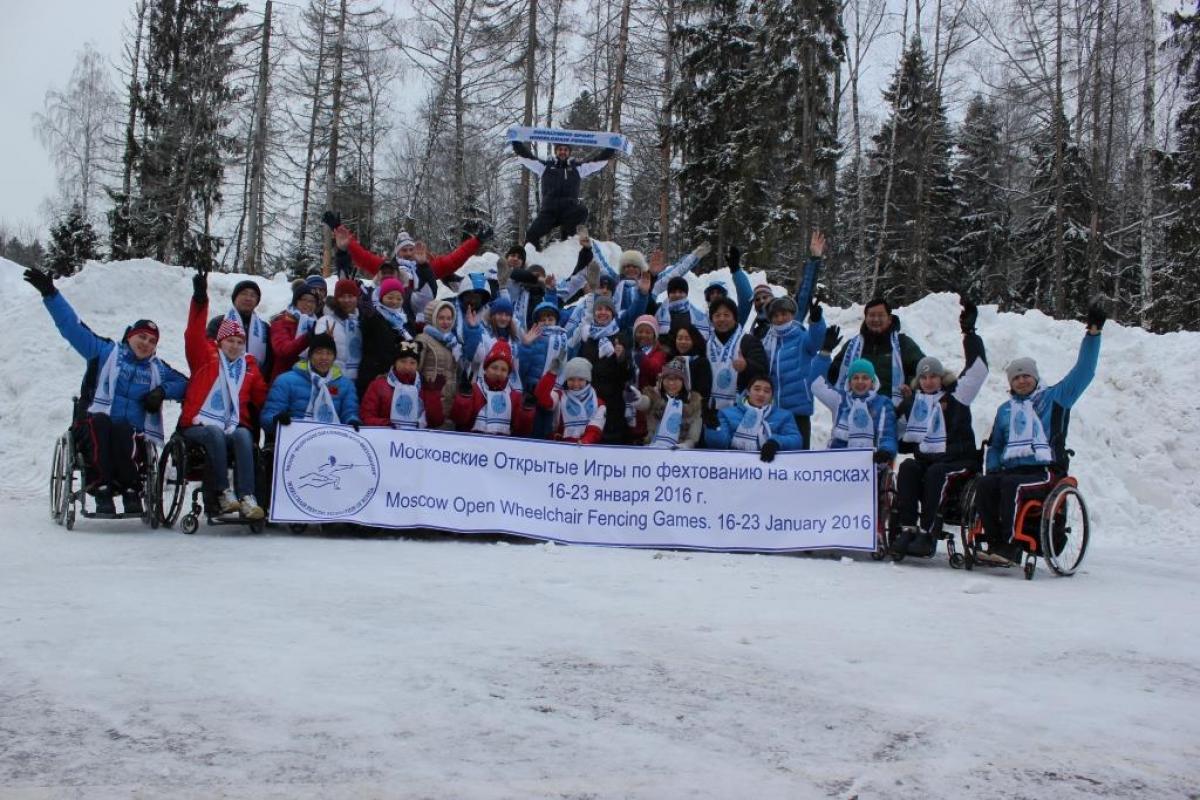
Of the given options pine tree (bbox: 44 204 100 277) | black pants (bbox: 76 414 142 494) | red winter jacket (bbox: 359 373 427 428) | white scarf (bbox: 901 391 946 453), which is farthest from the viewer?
pine tree (bbox: 44 204 100 277)

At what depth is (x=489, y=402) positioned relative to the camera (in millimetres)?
7711

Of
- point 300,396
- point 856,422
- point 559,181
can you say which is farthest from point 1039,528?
point 559,181

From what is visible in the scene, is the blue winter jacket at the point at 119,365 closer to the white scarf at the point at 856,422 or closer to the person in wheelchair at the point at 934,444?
the white scarf at the point at 856,422

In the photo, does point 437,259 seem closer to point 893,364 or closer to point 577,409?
point 577,409

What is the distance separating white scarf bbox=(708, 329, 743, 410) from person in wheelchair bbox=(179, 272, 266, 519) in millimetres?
3635

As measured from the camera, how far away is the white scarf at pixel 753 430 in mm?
7544

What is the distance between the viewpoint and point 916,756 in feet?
9.75

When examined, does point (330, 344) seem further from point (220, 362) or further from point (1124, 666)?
point (1124, 666)

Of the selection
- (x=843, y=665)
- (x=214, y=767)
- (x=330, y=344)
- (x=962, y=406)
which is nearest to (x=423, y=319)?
(x=330, y=344)

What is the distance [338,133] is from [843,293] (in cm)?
1712

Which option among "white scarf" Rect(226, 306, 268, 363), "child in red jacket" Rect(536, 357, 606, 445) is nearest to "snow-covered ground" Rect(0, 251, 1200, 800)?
"child in red jacket" Rect(536, 357, 606, 445)

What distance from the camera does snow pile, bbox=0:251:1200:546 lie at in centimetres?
962

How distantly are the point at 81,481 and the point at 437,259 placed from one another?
13.3 ft

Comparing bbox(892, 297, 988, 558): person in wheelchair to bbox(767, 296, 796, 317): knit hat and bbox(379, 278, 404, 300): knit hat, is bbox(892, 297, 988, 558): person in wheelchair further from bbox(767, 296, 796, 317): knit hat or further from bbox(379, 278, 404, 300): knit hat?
bbox(379, 278, 404, 300): knit hat
